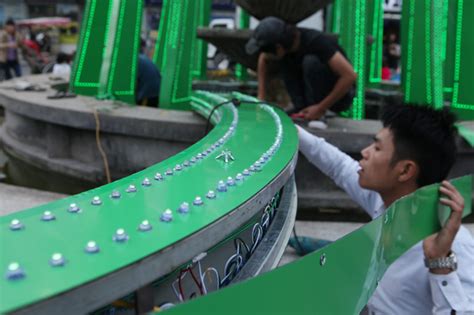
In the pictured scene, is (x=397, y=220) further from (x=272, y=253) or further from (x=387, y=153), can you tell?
(x=272, y=253)

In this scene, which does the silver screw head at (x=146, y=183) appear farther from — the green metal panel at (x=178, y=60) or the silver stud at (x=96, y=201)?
the green metal panel at (x=178, y=60)

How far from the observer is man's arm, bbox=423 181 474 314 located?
1.65 meters

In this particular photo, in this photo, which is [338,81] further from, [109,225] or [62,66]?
[62,66]

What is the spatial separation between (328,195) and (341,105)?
0.98m

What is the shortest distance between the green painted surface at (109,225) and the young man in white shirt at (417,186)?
38 cm

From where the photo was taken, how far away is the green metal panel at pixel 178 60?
5.59 meters

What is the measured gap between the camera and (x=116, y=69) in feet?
18.8

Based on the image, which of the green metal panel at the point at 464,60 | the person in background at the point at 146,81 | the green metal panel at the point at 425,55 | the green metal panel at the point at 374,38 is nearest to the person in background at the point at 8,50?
the person in background at the point at 146,81

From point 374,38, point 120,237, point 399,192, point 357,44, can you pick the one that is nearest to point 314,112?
point 357,44

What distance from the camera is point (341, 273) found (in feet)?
4.60

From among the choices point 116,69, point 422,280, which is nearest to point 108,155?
point 116,69

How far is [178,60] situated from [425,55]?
2371 mm

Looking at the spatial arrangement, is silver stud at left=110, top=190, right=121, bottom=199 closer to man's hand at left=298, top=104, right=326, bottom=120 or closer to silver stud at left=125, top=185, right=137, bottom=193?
silver stud at left=125, top=185, right=137, bottom=193

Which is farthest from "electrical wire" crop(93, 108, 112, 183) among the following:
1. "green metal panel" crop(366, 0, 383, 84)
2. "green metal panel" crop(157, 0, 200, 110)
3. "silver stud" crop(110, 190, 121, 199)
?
"green metal panel" crop(366, 0, 383, 84)
